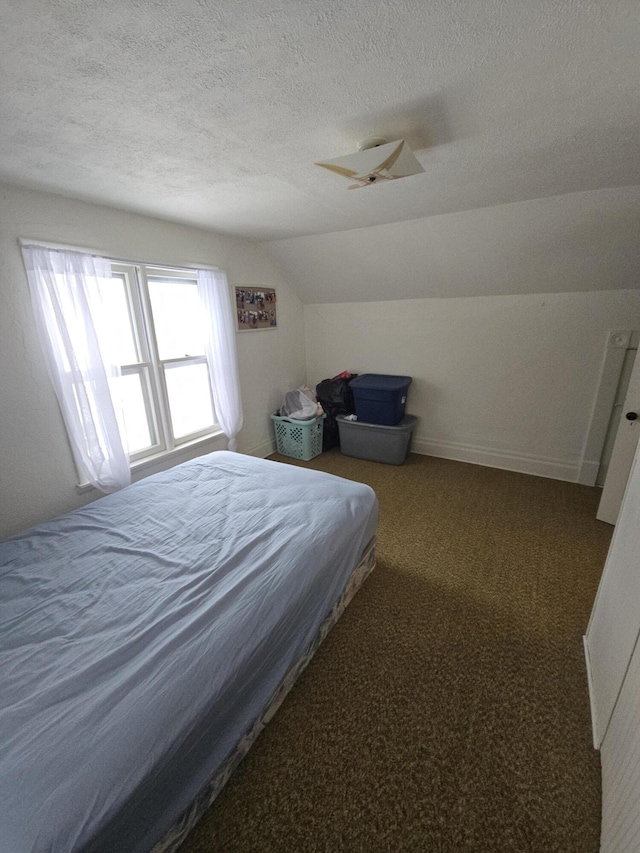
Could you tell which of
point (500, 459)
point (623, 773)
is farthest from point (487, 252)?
point (623, 773)

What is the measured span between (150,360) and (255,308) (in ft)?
4.05

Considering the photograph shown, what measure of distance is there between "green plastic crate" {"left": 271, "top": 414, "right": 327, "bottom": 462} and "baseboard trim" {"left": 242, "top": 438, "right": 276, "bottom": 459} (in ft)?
0.37

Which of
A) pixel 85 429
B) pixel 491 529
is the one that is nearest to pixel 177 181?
pixel 85 429

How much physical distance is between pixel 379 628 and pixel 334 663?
0.29 m

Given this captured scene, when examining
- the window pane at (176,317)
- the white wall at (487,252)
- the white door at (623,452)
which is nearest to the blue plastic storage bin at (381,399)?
the white wall at (487,252)

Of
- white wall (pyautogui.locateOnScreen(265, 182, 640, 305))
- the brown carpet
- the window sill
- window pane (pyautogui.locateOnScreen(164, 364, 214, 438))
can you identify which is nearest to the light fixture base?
white wall (pyautogui.locateOnScreen(265, 182, 640, 305))

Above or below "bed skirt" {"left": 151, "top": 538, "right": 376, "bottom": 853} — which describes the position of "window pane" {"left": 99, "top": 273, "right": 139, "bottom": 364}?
above

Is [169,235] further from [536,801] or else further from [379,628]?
[536,801]

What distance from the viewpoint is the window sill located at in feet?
7.11

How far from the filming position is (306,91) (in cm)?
106

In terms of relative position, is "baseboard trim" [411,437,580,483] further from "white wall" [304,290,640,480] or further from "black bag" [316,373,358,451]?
"black bag" [316,373,358,451]

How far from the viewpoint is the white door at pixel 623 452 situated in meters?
2.25

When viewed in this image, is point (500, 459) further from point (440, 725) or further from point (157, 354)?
point (157, 354)

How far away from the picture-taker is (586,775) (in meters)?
1.13
